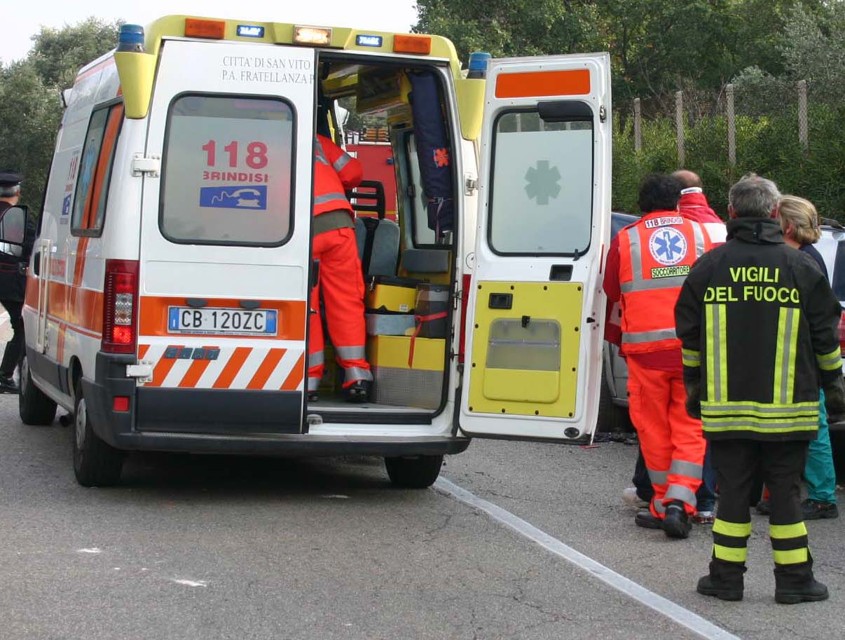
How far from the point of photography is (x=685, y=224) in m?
7.53

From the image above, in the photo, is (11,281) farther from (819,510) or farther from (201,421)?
(819,510)

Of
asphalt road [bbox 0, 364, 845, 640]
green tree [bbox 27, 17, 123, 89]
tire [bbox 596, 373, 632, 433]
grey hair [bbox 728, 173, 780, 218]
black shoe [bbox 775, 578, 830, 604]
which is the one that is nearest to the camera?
asphalt road [bbox 0, 364, 845, 640]

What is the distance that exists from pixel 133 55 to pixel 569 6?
37464 millimetres

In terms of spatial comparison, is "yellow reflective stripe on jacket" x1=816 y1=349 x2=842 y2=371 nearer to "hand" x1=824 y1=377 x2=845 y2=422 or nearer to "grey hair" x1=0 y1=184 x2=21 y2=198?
"hand" x1=824 y1=377 x2=845 y2=422

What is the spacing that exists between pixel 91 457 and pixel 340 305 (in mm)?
1588

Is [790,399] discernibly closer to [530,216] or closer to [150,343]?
[530,216]

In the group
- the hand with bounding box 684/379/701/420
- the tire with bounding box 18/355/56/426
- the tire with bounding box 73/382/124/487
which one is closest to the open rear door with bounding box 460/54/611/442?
the hand with bounding box 684/379/701/420

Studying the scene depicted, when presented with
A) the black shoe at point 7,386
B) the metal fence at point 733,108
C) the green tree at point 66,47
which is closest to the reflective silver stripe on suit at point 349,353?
the black shoe at point 7,386

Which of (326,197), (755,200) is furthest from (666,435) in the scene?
(326,197)

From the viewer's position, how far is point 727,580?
594 centimetres

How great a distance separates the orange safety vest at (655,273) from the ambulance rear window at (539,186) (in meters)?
0.27

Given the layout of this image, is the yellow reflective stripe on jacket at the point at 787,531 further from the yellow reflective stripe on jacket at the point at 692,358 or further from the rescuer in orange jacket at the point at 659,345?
the rescuer in orange jacket at the point at 659,345

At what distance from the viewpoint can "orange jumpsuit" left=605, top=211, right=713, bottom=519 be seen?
7.41 metres

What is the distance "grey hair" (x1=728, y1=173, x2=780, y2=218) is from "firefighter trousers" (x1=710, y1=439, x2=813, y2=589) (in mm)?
948
